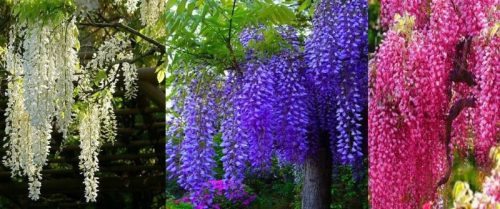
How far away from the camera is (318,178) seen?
8.38 feet

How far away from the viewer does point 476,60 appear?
2086 mm

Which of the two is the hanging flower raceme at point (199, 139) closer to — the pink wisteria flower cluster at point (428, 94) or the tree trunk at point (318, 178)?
the tree trunk at point (318, 178)

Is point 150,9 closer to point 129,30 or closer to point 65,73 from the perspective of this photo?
point 129,30

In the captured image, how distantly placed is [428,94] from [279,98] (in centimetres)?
58

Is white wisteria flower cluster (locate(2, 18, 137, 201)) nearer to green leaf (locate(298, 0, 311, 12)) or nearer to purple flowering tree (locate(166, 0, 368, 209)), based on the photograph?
purple flowering tree (locate(166, 0, 368, 209))

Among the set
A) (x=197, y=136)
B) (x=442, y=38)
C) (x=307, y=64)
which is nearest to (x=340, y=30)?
(x=307, y=64)

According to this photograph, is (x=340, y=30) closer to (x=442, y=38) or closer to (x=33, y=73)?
(x=442, y=38)

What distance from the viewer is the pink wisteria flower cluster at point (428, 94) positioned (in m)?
2.06

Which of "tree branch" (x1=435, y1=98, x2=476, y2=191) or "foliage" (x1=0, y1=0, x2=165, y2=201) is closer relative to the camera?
"tree branch" (x1=435, y1=98, x2=476, y2=191)

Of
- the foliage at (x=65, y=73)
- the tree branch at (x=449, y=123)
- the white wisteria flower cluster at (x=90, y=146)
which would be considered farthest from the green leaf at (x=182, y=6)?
the tree branch at (x=449, y=123)

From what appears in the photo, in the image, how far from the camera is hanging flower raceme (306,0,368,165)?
2455mm

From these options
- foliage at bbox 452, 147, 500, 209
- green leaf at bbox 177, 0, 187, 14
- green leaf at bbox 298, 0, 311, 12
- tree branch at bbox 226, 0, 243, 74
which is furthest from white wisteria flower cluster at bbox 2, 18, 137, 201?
foliage at bbox 452, 147, 500, 209

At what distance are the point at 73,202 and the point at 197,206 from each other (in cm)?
77

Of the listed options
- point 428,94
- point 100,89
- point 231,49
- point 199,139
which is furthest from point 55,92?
point 428,94
